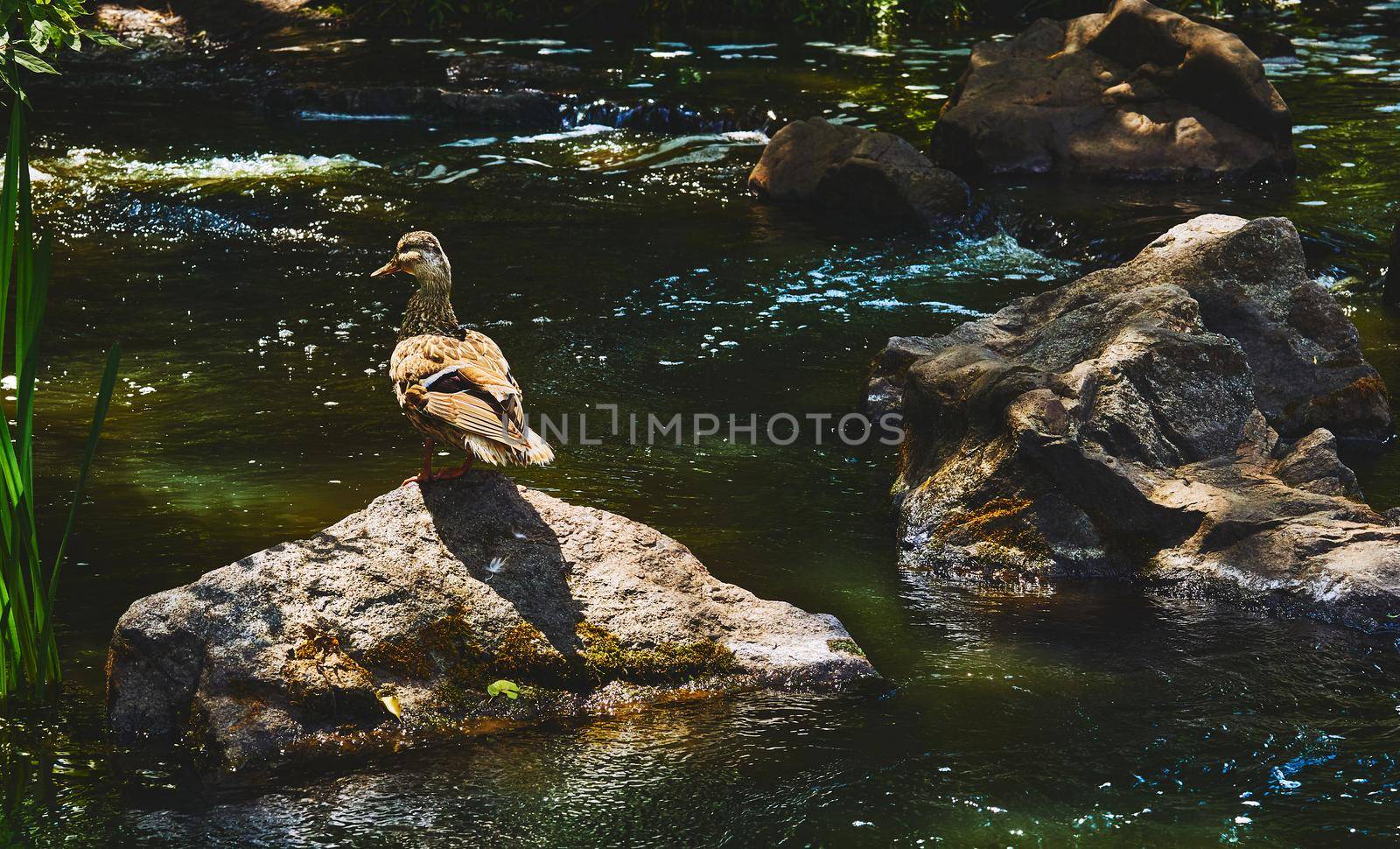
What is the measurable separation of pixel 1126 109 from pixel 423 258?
10.1 meters

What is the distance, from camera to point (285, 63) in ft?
64.8

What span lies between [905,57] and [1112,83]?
637cm

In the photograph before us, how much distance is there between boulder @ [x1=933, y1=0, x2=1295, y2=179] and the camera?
13.2 metres

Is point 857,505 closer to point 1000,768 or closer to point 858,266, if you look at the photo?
point 1000,768

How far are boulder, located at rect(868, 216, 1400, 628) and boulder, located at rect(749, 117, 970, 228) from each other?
480cm

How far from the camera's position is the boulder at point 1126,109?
13180 mm

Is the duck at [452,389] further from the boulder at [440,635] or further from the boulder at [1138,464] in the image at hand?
the boulder at [1138,464]

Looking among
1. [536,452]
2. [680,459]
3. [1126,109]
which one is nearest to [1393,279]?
[1126,109]

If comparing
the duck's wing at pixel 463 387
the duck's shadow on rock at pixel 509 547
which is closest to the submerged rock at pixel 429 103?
the duck's wing at pixel 463 387

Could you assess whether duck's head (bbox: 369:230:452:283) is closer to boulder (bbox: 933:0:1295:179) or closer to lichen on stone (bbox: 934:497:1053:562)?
lichen on stone (bbox: 934:497:1053:562)

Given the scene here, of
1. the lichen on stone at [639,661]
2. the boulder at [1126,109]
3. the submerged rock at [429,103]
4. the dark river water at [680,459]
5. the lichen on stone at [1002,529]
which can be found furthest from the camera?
the submerged rock at [429,103]

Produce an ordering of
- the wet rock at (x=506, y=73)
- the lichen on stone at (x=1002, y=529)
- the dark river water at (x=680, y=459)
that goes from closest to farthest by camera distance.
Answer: the dark river water at (x=680, y=459) → the lichen on stone at (x=1002, y=529) → the wet rock at (x=506, y=73)

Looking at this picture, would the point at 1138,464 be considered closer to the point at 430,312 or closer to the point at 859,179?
the point at 430,312

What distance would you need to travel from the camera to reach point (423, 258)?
5637 mm
